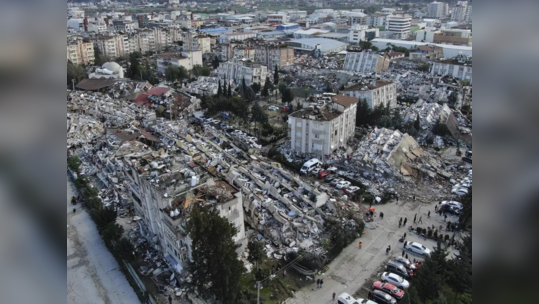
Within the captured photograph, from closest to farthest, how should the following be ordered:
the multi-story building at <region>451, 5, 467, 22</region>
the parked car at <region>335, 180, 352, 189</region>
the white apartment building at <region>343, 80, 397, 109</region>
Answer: the parked car at <region>335, 180, 352, 189</region>
the white apartment building at <region>343, 80, 397, 109</region>
the multi-story building at <region>451, 5, 467, 22</region>

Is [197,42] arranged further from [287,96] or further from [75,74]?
[287,96]

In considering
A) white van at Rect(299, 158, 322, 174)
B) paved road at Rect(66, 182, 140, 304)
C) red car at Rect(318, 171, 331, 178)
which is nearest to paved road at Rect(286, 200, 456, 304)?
red car at Rect(318, 171, 331, 178)

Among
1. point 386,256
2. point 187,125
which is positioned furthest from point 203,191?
point 187,125

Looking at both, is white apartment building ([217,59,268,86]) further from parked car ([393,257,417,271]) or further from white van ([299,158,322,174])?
parked car ([393,257,417,271])

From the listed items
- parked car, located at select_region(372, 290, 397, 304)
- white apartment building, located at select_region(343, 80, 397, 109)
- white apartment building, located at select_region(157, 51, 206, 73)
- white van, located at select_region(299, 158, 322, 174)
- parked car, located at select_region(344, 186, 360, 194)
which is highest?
white apartment building, located at select_region(157, 51, 206, 73)

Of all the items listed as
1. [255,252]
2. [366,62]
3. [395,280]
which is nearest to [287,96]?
[366,62]
